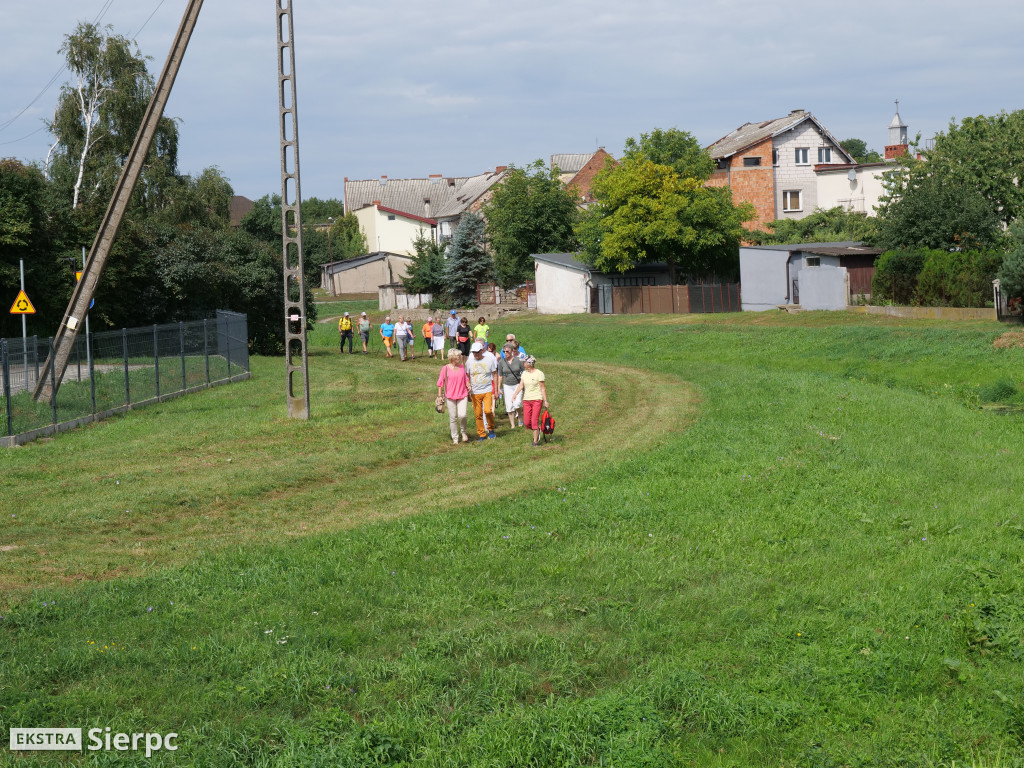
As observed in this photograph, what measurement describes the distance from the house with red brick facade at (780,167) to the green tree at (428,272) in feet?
65.6

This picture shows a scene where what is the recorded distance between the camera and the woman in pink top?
16.4 metres

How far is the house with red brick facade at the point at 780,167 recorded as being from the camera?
68.0 meters

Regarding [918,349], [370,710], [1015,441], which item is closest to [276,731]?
[370,710]

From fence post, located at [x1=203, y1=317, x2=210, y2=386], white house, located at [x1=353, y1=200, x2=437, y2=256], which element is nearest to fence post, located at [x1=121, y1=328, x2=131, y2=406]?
fence post, located at [x1=203, y1=317, x2=210, y2=386]

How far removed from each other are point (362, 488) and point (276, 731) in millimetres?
7501

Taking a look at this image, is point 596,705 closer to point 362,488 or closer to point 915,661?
point 915,661

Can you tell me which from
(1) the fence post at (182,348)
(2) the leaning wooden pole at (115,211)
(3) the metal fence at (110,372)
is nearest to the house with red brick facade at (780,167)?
(3) the metal fence at (110,372)

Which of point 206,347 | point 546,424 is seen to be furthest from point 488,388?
point 206,347

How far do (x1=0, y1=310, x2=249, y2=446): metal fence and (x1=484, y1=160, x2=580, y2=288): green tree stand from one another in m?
37.7

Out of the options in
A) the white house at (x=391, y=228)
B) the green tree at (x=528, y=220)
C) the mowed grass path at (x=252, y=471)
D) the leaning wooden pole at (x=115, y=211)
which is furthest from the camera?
the white house at (x=391, y=228)

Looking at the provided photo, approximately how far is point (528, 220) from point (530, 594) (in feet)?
190

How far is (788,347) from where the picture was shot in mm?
32844

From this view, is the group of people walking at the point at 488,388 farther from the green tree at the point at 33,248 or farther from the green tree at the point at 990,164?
the green tree at the point at 990,164

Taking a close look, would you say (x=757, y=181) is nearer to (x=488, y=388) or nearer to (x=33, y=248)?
(x=33, y=248)
